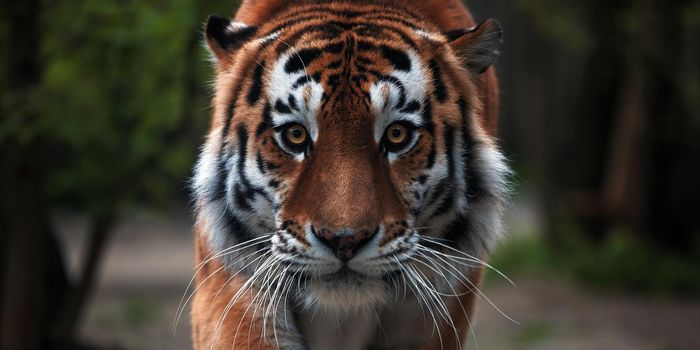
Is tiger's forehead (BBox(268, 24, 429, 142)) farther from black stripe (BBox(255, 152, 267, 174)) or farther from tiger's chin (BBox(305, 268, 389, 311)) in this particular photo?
tiger's chin (BBox(305, 268, 389, 311))

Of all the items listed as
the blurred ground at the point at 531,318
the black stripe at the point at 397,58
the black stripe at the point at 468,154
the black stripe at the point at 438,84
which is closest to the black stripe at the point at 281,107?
the black stripe at the point at 397,58

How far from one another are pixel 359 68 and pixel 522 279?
8238mm

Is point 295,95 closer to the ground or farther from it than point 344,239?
farther from it

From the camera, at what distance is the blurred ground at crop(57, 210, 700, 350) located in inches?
341

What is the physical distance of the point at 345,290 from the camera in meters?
3.47

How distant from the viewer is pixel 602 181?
1277 centimetres

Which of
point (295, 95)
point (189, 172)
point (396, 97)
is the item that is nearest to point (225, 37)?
point (295, 95)

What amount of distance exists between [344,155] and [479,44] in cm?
73

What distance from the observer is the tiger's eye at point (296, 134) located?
135 inches

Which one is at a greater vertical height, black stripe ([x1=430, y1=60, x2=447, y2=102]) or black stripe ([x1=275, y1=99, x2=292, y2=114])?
black stripe ([x1=430, y1=60, x2=447, y2=102])

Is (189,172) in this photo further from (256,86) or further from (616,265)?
(256,86)

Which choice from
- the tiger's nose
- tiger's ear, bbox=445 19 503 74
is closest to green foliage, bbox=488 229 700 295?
tiger's ear, bbox=445 19 503 74

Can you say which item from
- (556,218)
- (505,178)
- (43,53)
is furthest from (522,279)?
(505,178)

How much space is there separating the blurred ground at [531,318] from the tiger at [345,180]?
304 centimetres
